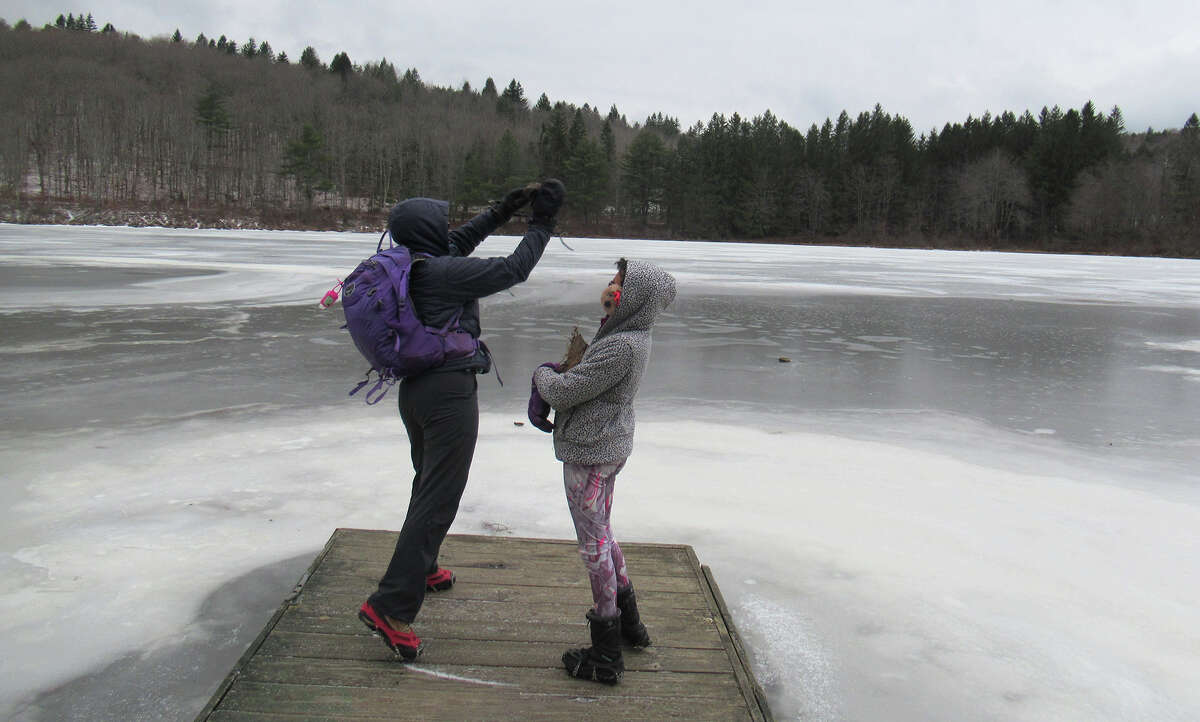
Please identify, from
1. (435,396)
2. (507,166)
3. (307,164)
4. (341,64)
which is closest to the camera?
(435,396)

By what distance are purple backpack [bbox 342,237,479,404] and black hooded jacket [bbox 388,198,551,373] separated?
6cm

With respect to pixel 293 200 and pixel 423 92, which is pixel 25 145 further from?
pixel 423 92

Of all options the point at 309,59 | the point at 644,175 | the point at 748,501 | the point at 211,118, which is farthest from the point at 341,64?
the point at 748,501

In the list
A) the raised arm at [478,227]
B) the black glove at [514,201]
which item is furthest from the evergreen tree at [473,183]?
the black glove at [514,201]

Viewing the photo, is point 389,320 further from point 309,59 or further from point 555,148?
point 309,59

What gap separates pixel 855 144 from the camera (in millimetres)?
72938

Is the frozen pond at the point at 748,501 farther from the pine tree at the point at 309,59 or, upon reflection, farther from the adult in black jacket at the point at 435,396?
the pine tree at the point at 309,59

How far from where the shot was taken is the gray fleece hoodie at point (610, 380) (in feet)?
8.09

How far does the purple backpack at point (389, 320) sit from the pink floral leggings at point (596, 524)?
1.91 ft

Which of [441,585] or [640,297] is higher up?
[640,297]

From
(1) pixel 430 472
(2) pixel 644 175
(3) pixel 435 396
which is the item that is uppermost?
(2) pixel 644 175

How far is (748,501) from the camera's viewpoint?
4.66 m

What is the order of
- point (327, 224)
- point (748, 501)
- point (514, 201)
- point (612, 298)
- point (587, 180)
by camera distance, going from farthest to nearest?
1. point (587, 180)
2. point (327, 224)
3. point (748, 501)
4. point (514, 201)
5. point (612, 298)

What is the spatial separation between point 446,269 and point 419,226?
8.1 inches
